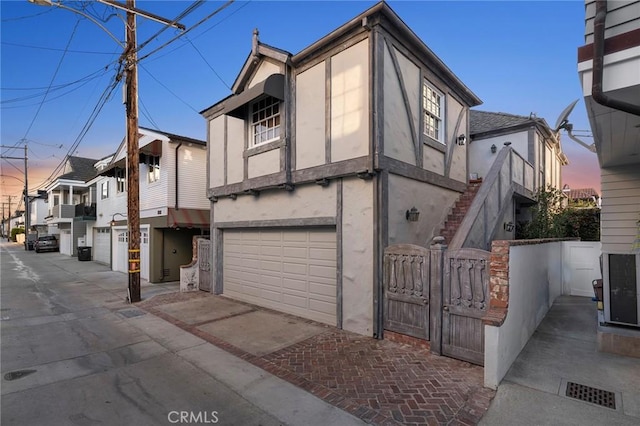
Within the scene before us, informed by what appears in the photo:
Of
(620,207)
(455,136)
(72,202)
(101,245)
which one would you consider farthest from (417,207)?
(72,202)

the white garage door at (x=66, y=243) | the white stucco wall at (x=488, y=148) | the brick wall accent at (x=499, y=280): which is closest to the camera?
the brick wall accent at (x=499, y=280)

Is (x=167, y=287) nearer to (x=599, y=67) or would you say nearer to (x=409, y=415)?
(x=409, y=415)

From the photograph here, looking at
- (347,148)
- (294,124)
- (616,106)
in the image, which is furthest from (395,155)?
(616,106)

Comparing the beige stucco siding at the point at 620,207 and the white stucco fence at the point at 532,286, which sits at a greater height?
the beige stucco siding at the point at 620,207

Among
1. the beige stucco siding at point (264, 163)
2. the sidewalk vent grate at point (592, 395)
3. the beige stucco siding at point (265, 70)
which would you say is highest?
the beige stucco siding at point (265, 70)

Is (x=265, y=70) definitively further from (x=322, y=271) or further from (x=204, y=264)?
(x=204, y=264)

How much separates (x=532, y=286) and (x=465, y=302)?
2.11 m

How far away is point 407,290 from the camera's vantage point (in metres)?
5.78

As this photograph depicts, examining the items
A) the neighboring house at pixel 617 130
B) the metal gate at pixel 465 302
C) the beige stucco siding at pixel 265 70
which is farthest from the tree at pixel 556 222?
the beige stucco siding at pixel 265 70

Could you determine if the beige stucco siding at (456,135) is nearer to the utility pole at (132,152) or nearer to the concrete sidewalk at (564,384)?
the concrete sidewalk at (564,384)

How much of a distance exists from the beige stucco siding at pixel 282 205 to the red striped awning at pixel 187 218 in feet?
9.12

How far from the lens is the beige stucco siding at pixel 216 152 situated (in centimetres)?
1045

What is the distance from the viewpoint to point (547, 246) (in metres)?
7.68

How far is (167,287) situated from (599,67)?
1290 centimetres
